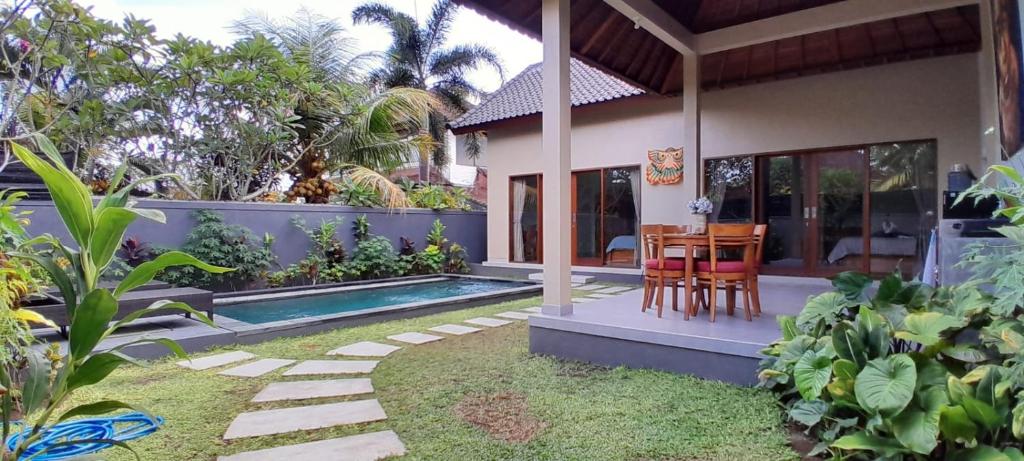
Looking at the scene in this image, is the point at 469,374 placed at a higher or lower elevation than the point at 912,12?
lower

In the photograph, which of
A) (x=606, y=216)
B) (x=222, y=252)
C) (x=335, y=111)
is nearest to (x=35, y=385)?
(x=222, y=252)

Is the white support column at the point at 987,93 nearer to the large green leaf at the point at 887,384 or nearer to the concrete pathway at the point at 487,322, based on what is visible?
the large green leaf at the point at 887,384

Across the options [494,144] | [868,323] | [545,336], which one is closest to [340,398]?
[545,336]

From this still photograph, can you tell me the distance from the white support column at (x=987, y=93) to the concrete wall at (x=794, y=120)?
0.18 meters

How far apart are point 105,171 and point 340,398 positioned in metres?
8.91

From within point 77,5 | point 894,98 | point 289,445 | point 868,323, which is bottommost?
point 289,445

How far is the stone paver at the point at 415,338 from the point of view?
4.83 meters

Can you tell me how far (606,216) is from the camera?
371 inches

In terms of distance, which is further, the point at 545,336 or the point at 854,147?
the point at 854,147

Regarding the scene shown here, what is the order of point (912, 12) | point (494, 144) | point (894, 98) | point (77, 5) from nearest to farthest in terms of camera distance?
point (912, 12), point (77, 5), point (894, 98), point (494, 144)

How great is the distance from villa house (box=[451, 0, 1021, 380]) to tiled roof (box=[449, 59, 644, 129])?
80 millimetres

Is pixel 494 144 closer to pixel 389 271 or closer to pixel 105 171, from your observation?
pixel 389 271

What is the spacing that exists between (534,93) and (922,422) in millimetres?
9779

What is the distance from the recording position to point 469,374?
147 inches
